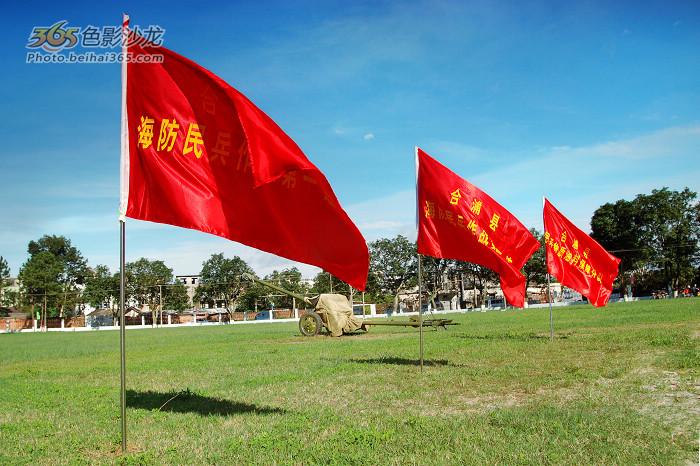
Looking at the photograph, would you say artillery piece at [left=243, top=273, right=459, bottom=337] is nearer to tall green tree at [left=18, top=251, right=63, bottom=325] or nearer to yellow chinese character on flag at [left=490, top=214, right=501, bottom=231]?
yellow chinese character on flag at [left=490, top=214, right=501, bottom=231]

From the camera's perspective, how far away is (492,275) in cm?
7644

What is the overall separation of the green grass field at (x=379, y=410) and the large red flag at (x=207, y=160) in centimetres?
237

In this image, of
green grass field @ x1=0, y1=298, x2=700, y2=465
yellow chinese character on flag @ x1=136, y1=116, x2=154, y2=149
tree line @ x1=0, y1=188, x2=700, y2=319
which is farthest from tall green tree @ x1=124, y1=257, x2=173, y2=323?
yellow chinese character on flag @ x1=136, y1=116, x2=154, y2=149

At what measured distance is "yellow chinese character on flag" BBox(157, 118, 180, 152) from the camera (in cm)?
609

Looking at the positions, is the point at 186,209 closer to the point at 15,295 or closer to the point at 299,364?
the point at 299,364

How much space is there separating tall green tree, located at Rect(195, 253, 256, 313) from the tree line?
0.16 m

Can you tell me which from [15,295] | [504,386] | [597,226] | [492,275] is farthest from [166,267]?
[504,386]

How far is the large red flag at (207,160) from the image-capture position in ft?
19.5

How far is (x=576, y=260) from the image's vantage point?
15.5 m

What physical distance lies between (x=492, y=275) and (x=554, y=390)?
231 feet

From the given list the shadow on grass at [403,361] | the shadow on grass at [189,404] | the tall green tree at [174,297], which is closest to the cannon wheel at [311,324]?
the shadow on grass at [403,361]

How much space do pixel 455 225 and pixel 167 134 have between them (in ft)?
21.9

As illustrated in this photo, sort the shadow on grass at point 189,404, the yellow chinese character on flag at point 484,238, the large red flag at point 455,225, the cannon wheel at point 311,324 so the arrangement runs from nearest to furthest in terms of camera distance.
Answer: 1. the shadow on grass at point 189,404
2. the large red flag at point 455,225
3. the yellow chinese character on flag at point 484,238
4. the cannon wheel at point 311,324

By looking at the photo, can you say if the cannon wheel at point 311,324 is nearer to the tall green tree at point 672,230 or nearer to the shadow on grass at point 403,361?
the shadow on grass at point 403,361
